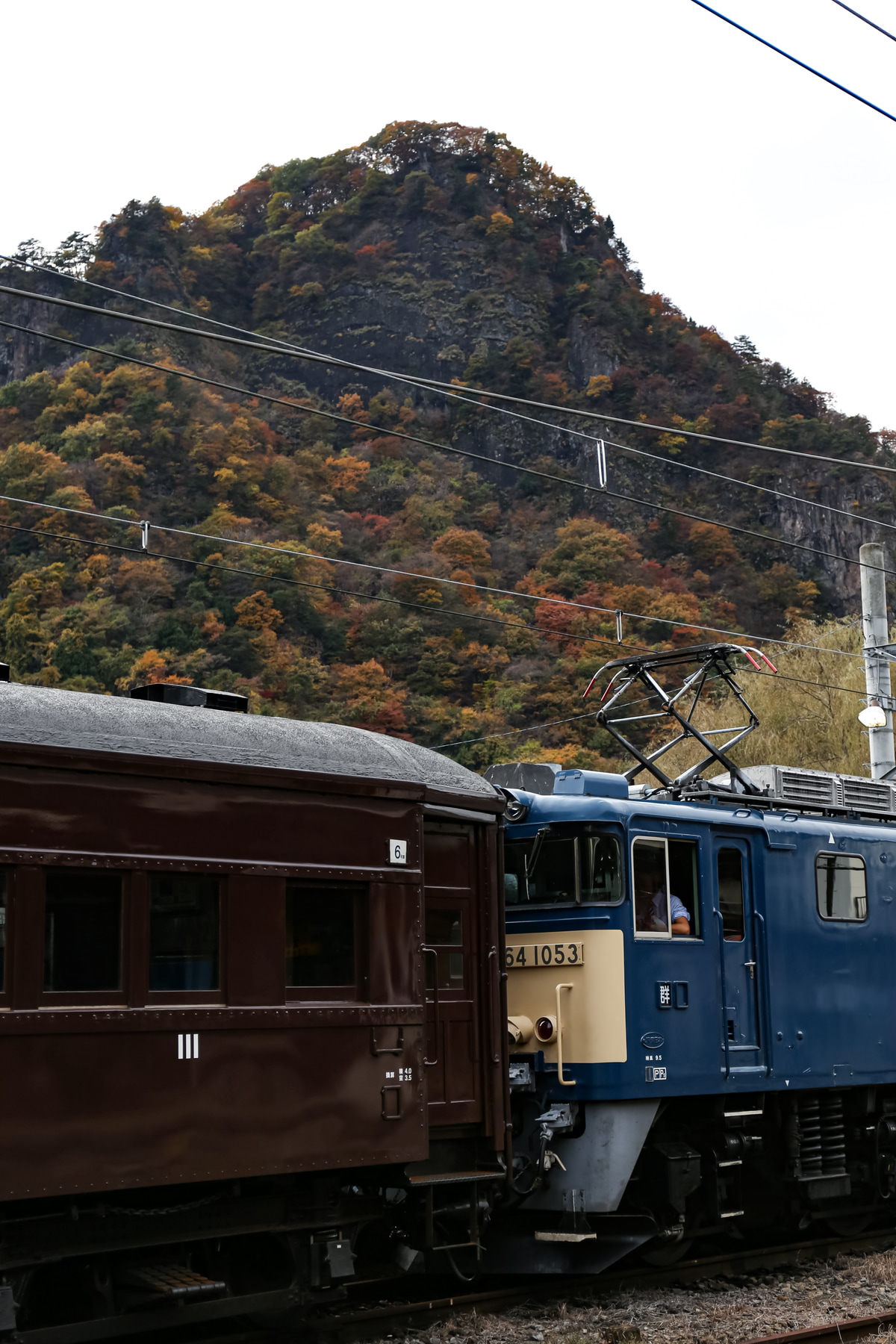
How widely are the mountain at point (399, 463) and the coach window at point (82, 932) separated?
19.1 m

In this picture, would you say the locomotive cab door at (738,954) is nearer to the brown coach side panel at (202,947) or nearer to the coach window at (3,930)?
the brown coach side panel at (202,947)

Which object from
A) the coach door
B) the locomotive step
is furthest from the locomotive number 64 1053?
the locomotive step

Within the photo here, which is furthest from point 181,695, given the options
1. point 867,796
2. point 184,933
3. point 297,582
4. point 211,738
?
point 297,582

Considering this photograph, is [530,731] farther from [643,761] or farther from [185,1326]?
[185,1326]

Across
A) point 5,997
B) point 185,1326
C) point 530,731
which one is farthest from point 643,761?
point 530,731

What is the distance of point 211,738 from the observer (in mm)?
8547

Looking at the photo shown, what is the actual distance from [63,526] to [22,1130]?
56.0 meters

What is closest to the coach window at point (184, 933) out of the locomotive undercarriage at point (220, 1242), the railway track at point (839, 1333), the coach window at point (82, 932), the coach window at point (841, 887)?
the coach window at point (82, 932)

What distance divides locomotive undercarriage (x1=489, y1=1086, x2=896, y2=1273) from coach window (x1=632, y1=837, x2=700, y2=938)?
1.32 metres

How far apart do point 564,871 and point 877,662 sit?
11940 mm

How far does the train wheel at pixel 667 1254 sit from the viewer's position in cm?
1171

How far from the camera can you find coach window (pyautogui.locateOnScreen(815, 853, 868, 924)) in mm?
13055

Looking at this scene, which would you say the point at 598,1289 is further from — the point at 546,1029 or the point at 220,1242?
the point at 220,1242

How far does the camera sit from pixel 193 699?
9422 millimetres
